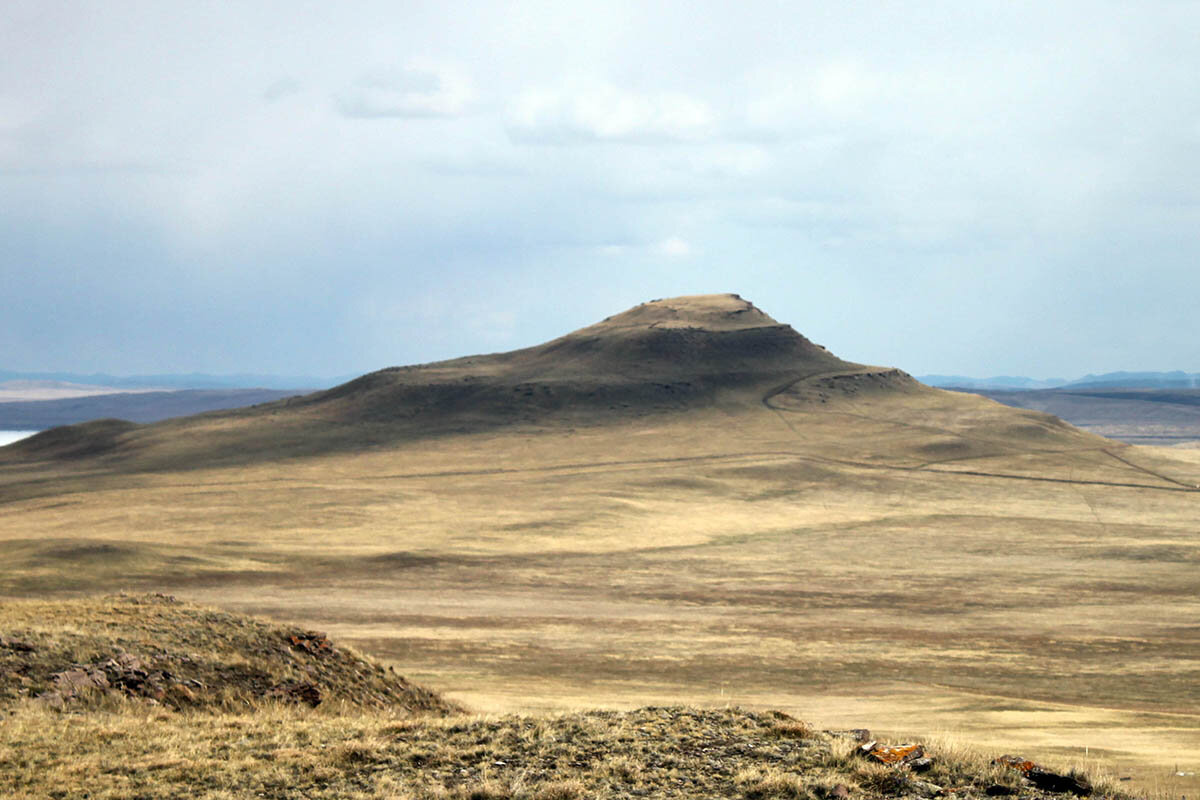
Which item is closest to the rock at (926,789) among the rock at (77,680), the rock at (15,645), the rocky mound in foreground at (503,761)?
the rocky mound in foreground at (503,761)

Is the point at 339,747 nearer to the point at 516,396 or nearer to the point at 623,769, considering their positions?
the point at 623,769

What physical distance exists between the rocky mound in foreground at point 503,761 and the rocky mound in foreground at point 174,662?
1.99 m

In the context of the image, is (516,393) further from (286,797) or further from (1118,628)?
(286,797)

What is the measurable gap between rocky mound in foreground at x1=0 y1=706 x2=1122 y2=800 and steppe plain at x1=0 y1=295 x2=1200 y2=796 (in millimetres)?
5302

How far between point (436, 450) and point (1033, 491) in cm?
6781

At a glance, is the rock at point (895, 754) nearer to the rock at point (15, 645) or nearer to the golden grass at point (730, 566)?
the golden grass at point (730, 566)

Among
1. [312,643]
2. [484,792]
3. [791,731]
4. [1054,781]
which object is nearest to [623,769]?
[484,792]

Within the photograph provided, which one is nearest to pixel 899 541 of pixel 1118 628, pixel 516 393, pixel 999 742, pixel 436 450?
pixel 1118 628

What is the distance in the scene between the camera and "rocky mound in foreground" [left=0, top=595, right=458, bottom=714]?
18875 millimetres

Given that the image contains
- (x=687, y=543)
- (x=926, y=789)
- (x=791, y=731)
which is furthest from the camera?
(x=687, y=543)

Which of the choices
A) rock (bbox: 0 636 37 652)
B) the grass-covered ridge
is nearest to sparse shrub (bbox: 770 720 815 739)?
the grass-covered ridge

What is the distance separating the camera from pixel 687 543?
233 feet

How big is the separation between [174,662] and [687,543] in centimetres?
5265

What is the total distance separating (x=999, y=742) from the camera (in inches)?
843
